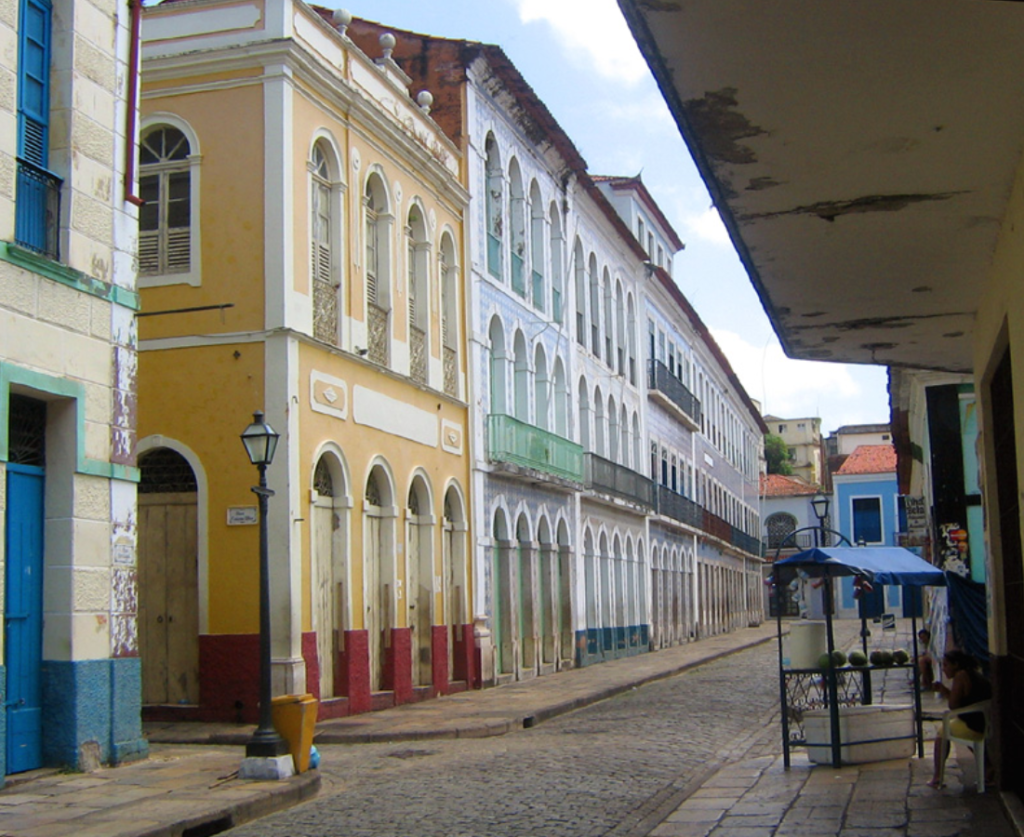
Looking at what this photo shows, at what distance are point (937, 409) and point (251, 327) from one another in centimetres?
864

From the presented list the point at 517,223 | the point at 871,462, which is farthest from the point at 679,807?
the point at 871,462

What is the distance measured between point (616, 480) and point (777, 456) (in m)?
70.0

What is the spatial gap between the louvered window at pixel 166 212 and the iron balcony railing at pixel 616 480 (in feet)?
44.4

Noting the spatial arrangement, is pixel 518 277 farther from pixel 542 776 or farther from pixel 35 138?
pixel 542 776

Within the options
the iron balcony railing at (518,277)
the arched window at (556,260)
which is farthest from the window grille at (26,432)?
the arched window at (556,260)

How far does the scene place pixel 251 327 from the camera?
52.8 ft

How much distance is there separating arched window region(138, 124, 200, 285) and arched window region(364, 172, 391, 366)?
2859 millimetres

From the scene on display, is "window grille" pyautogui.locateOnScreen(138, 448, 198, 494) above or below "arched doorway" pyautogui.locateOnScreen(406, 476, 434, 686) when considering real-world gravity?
above

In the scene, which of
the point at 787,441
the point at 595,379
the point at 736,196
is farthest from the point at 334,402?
the point at 787,441

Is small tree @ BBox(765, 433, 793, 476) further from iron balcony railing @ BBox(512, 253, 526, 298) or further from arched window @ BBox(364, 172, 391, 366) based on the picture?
arched window @ BBox(364, 172, 391, 366)

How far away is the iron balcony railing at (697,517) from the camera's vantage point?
38.2m

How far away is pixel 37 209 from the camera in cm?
1117

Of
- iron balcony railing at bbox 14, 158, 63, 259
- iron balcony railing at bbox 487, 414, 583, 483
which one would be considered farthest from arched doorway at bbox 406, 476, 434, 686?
iron balcony railing at bbox 14, 158, 63, 259

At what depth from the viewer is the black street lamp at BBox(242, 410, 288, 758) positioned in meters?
11.0
